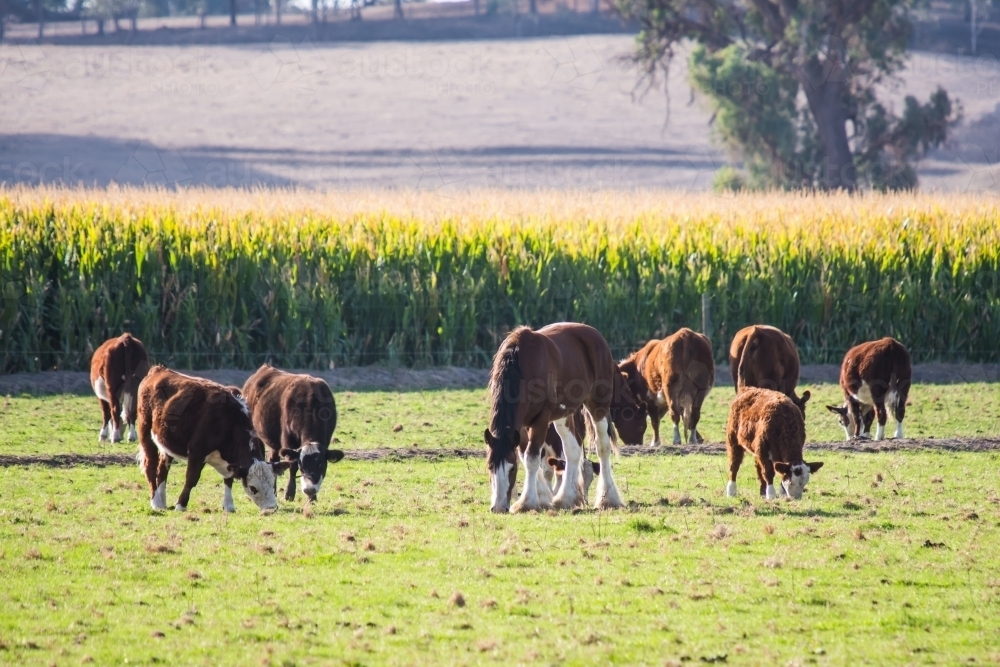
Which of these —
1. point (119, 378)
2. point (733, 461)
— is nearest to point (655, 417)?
point (733, 461)

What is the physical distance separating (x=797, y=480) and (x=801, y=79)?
140ft

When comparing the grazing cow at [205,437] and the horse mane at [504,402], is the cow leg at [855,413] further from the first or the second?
the grazing cow at [205,437]

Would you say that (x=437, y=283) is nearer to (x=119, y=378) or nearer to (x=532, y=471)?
(x=119, y=378)

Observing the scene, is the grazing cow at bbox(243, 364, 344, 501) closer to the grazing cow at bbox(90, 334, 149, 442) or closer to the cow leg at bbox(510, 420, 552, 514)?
the cow leg at bbox(510, 420, 552, 514)

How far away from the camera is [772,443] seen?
1177 centimetres

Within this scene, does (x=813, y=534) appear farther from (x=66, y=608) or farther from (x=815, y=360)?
(x=815, y=360)

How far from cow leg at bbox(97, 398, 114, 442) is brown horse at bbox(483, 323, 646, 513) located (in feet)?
21.3

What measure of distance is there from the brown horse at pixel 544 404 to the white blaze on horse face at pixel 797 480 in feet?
5.07

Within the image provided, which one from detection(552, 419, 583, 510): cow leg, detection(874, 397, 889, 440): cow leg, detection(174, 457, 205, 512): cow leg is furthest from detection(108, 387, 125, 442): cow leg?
detection(874, 397, 889, 440): cow leg

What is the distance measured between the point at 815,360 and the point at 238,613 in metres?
17.4

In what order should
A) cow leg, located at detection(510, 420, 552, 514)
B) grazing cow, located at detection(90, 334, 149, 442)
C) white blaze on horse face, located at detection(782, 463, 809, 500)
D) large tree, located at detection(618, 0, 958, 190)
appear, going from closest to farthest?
cow leg, located at detection(510, 420, 552, 514) → white blaze on horse face, located at detection(782, 463, 809, 500) → grazing cow, located at detection(90, 334, 149, 442) → large tree, located at detection(618, 0, 958, 190)

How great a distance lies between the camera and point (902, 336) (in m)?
23.9

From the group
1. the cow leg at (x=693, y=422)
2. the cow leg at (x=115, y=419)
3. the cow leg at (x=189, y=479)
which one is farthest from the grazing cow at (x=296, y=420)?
the cow leg at (x=693, y=422)

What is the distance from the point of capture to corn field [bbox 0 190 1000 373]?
72.2ft
